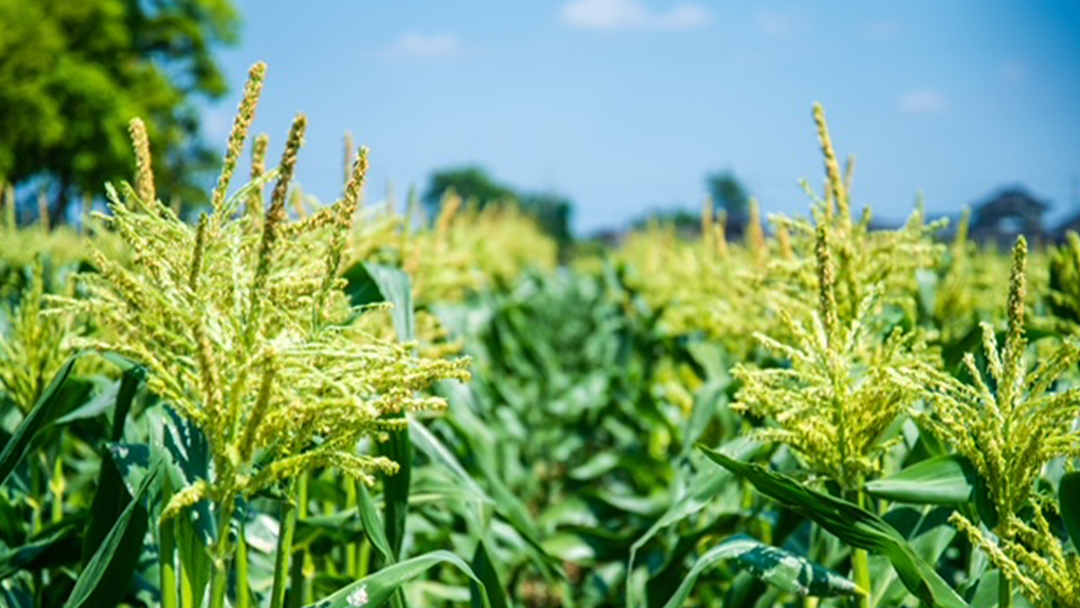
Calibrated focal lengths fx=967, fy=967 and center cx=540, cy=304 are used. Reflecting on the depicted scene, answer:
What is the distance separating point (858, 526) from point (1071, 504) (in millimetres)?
310

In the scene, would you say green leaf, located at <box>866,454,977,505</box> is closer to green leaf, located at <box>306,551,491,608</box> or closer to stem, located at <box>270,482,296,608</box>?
green leaf, located at <box>306,551,491,608</box>

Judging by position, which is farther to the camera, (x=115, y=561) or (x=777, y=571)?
(x=777, y=571)

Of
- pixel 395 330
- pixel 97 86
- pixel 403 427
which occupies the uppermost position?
pixel 97 86

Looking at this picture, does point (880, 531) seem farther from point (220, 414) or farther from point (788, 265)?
point (220, 414)

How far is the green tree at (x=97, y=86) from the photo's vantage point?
27281mm

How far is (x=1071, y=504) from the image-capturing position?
1.45 m

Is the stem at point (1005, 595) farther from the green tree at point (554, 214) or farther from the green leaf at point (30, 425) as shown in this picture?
the green tree at point (554, 214)

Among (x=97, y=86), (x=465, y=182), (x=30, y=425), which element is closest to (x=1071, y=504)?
(x=30, y=425)

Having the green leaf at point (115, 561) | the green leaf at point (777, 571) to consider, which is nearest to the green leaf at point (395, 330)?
the green leaf at point (115, 561)

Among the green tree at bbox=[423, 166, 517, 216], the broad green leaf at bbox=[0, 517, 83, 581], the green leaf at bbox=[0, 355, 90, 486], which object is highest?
the green tree at bbox=[423, 166, 517, 216]

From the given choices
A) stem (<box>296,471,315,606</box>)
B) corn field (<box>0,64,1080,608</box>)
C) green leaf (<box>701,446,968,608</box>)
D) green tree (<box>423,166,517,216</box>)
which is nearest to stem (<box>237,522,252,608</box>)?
corn field (<box>0,64,1080,608</box>)

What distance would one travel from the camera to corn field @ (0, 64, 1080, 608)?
127 cm

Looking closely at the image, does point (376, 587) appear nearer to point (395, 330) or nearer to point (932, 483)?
point (395, 330)

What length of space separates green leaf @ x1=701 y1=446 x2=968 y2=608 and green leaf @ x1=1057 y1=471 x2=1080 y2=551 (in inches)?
7.6
